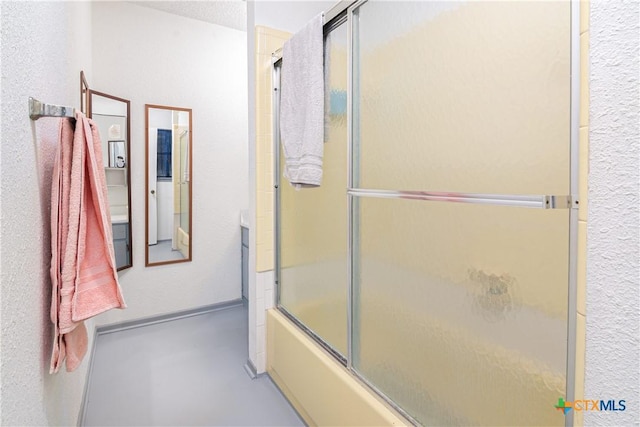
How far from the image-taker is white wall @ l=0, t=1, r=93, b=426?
1.92 feet

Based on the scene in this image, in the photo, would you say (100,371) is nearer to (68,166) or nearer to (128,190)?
(128,190)

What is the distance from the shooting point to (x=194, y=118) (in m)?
2.70

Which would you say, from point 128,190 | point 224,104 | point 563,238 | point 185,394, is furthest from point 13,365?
point 224,104

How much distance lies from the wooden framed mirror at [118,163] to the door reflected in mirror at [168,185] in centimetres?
14

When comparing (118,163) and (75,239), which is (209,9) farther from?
(75,239)

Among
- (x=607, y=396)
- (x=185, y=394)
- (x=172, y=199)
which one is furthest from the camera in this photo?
(x=172, y=199)

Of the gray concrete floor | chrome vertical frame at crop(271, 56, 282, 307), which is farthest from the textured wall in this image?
chrome vertical frame at crop(271, 56, 282, 307)

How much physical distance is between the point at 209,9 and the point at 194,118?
2.69ft

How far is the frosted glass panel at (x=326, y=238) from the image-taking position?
137 cm

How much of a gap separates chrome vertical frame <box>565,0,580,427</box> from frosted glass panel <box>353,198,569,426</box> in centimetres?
2

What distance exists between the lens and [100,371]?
1990 millimetres

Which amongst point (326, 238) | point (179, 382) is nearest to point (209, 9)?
point (326, 238)

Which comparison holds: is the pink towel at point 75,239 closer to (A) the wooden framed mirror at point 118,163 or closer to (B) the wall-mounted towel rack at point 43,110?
(B) the wall-mounted towel rack at point 43,110

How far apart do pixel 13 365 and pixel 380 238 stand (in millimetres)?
990
